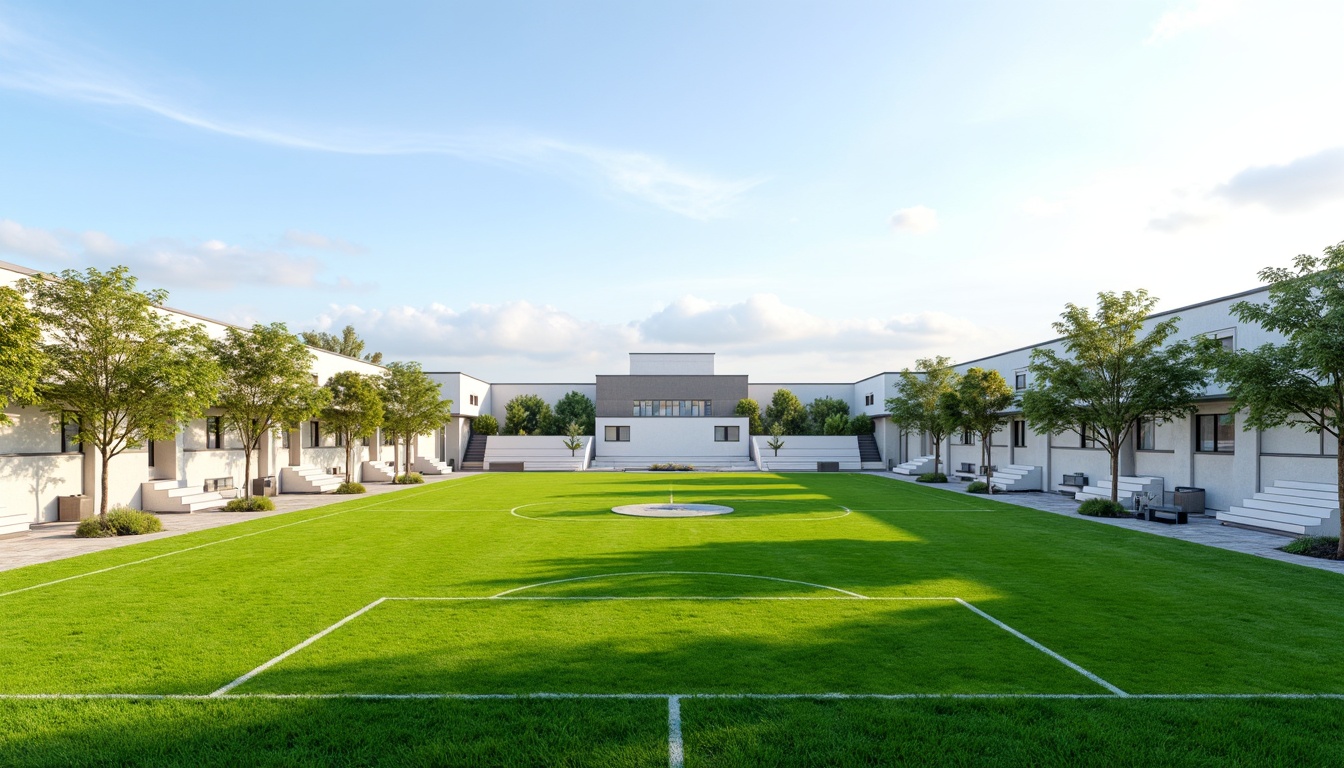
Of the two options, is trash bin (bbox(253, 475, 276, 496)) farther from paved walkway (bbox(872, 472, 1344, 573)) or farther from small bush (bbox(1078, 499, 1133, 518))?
small bush (bbox(1078, 499, 1133, 518))

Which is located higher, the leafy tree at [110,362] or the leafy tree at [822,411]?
the leafy tree at [110,362]

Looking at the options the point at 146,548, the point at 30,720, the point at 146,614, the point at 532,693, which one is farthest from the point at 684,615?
the point at 146,548

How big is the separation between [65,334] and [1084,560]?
24358 mm

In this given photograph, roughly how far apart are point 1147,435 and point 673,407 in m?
39.5

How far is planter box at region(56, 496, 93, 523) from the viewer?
2030cm

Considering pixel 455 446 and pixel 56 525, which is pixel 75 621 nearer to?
pixel 56 525

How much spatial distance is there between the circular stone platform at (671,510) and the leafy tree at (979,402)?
14836 mm

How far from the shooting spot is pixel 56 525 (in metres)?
19.9

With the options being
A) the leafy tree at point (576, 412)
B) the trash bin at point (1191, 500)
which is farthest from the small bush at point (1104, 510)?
the leafy tree at point (576, 412)

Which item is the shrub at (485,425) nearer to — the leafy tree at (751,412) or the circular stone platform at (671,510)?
the leafy tree at (751,412)

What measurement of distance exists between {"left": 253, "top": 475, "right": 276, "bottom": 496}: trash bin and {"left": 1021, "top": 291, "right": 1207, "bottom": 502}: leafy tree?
2861 cm

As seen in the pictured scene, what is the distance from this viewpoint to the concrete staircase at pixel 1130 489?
2498 cm

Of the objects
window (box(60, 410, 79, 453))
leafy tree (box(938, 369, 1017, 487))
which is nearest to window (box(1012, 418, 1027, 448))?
leafy tree (box(938, 369, 1017, 487))

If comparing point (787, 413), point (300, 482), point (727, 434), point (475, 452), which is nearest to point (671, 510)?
point (300, 482)
